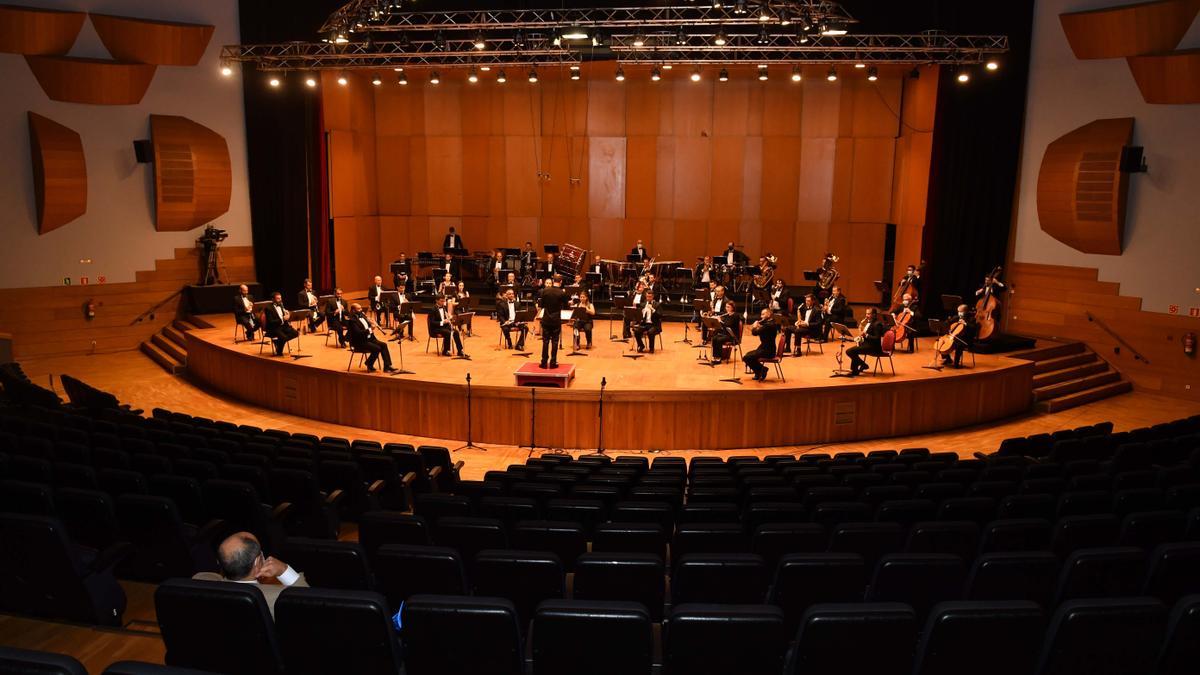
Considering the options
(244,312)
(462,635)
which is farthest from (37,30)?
(462,635)

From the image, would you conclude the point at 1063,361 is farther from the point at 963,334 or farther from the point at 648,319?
the point at 648,319

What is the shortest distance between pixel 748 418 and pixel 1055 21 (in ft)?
35.3

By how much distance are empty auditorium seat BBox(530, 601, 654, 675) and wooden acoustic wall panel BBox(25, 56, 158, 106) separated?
58.8ft

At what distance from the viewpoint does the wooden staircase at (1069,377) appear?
15.1m

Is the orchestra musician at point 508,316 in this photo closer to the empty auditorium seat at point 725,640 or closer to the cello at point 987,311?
the cello at point 987,311

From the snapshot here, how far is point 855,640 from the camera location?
318 centimetres

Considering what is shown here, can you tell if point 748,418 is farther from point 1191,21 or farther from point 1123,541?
point 1191,21

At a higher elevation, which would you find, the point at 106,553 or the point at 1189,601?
the point at 1189,601

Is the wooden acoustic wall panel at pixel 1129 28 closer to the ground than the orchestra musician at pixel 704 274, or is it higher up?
higher up

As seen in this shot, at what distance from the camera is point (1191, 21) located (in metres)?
14.5

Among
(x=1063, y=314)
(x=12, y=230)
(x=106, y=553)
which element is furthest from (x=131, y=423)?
(x=1063, y=314)

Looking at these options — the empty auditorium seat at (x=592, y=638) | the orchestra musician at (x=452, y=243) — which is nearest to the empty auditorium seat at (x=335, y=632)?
the empty auditorium seat at (x=592, y=638)

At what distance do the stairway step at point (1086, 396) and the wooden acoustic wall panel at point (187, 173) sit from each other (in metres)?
17.5

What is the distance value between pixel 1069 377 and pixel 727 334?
697 cm
